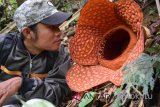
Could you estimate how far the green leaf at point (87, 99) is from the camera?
2.55 m

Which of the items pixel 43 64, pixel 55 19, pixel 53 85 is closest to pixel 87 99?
pixel 53 85

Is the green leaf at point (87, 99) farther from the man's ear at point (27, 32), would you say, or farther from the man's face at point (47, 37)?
the man's ear at point (27, 32)

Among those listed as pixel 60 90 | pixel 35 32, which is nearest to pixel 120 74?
pixel 60 90

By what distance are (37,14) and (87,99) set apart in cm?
74

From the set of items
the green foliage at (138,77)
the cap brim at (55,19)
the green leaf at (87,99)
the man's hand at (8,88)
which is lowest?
the green leaf at (87,99)

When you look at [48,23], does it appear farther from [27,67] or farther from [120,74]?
[120,74]

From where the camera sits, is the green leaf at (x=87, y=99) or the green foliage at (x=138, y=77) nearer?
the green foliage at (x=138, y=77)

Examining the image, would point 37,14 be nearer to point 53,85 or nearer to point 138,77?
point 53,85

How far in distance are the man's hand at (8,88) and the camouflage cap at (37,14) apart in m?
0.47

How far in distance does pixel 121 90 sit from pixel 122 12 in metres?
0.73

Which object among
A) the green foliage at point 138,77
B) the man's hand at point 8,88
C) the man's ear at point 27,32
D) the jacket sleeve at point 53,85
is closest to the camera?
the green foliage at point 138,77

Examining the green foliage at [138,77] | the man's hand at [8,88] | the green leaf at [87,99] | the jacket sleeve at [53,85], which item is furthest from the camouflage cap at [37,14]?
the green foliage at [138,77]

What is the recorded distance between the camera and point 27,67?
2877 millimetres

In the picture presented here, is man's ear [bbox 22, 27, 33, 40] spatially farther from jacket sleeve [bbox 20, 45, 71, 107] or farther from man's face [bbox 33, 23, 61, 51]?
jacket sleeve [bbox 20, 45, 71, 107]
